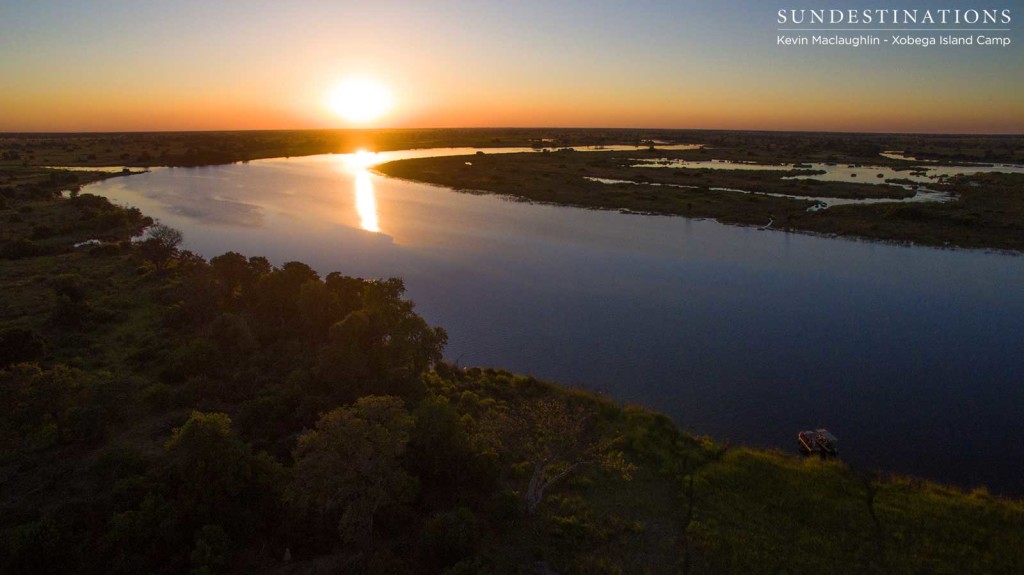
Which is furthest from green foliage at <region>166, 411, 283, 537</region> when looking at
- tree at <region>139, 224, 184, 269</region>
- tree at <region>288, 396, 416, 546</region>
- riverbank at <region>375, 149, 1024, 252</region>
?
riverbank at <region>375, 149, 1024, 252</region>

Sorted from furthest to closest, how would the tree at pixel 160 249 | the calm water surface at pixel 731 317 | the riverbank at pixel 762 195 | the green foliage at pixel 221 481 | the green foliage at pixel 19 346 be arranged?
the riverbank at pixel 762 195 < the tree at pixel 160 249 < the green foliage at pixel 19 346 < the calm water surface at pixel 731 317 < the green foliage at pixel 221 481

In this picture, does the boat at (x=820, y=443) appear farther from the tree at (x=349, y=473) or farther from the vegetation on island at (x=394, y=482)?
the tree at (x=349, y=473)

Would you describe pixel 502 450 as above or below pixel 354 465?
below

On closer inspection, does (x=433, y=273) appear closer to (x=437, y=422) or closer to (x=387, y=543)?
(x=437, y=422)

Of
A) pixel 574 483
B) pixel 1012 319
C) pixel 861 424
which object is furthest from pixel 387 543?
pixel 1012 319

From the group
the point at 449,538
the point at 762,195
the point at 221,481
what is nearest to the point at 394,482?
the point at 449,538

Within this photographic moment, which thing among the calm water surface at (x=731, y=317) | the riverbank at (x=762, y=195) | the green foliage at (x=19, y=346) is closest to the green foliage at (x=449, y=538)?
the calm water surface at (x=731, y=317)
